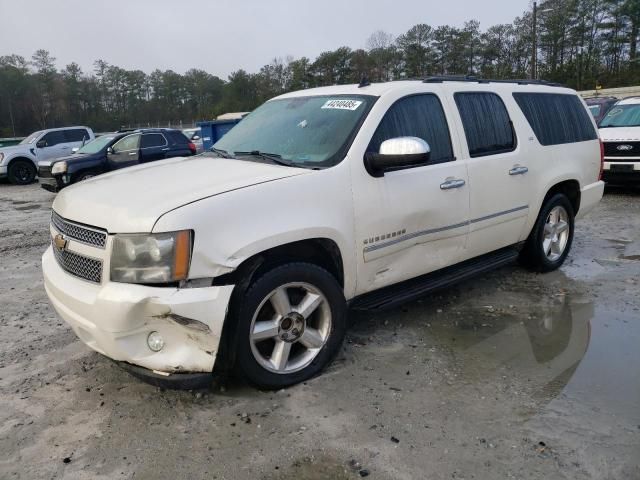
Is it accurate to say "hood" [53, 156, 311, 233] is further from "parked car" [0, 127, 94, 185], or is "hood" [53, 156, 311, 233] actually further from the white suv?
"parked car" [0, 127, 94, 185]

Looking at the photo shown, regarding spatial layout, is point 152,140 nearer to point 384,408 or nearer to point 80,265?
point 80,265

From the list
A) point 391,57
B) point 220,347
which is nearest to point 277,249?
point 220,347

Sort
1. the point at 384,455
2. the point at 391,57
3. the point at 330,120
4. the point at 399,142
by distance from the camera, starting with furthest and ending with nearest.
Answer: the point at 391,57, the point at 330,120, the point at 399,142, the point at 384,455

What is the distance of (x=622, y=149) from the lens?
9703 mm

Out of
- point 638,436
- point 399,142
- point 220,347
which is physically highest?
point 399,142

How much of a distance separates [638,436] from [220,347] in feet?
7.20

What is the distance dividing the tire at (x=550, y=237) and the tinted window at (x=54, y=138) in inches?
658

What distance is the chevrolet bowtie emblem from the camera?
3109 mm

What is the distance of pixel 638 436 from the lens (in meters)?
2.68

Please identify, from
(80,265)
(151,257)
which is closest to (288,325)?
(151,257)

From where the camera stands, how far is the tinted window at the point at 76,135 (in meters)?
Result: 17.9

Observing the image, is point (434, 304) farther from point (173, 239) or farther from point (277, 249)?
point (173, 239)

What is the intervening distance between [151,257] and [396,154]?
5.23ft

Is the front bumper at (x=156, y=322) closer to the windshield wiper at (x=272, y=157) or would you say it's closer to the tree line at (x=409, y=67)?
the windshield wiper at (x=272, y=157)
